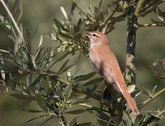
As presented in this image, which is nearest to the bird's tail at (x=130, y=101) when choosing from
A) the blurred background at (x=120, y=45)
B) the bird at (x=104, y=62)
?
the bird at (x=104, y=62)

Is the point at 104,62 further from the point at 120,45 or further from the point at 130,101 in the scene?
the point at 120,45

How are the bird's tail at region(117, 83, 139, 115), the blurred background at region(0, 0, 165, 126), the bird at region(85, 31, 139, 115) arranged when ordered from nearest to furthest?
the bird's tail at region(117, 83, 139, 115), the bird at region(85, 31, 139, 115), the blurred background at region(0, 0, 165, 126)

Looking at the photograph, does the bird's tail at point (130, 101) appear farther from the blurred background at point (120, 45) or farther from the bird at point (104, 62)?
the blurred background at point (120, 45)

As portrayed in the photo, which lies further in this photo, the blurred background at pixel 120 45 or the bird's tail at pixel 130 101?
the blurred background at pixel 120 45

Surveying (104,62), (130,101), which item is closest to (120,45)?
(104,62)

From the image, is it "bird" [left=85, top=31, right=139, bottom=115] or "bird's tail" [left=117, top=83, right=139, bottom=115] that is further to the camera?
"bird" [left=85, top=31, right=139, bottom=115]

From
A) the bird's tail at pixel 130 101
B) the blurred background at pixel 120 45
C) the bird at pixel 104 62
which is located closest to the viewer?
the bird's tail at pixel 130 101

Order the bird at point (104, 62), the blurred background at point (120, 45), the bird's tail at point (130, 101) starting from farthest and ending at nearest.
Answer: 1. the blurred background at point (120, 45)
2. the bird at point (104, 62)
3. the bird's tail at point (130, 101)

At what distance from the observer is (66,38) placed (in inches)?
80.1

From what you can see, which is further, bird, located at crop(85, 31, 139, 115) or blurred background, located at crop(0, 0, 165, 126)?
blurred background, located at crop(0, 0, 165, 126)

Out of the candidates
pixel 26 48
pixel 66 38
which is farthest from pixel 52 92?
pixel 66 38

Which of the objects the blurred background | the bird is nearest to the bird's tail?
the bird

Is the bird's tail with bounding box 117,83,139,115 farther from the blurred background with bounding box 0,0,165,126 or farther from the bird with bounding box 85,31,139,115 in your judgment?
the blurred background with bounding box 0,0,165,126

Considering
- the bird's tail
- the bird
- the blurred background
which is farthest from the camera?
the blurred background
